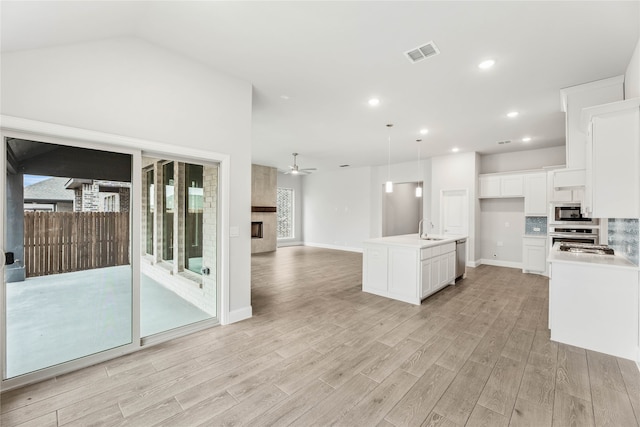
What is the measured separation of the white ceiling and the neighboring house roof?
100 centimetres

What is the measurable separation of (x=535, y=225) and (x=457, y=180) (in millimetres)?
2046

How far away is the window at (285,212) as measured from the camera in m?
11.3

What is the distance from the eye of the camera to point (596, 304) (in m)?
2.77

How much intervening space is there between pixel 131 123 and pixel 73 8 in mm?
899

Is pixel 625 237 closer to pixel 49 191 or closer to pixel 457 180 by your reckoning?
pixel 457 180

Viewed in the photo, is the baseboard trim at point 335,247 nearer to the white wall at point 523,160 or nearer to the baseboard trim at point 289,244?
the baseboard trim at point 289,244

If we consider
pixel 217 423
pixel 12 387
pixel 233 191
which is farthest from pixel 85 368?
pixel 233 191

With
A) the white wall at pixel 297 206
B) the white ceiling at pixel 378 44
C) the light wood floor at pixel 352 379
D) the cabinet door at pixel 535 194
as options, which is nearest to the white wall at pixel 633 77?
the white ceiling at pixel 378 44

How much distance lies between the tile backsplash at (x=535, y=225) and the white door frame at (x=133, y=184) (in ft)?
22.8

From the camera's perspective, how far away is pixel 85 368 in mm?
2396

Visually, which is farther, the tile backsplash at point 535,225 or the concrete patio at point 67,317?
the tile backsplash at point 535,225

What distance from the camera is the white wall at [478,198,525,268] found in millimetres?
7000

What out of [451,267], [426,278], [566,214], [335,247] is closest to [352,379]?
[426,278]

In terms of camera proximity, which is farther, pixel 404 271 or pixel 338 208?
pixel 338 208
